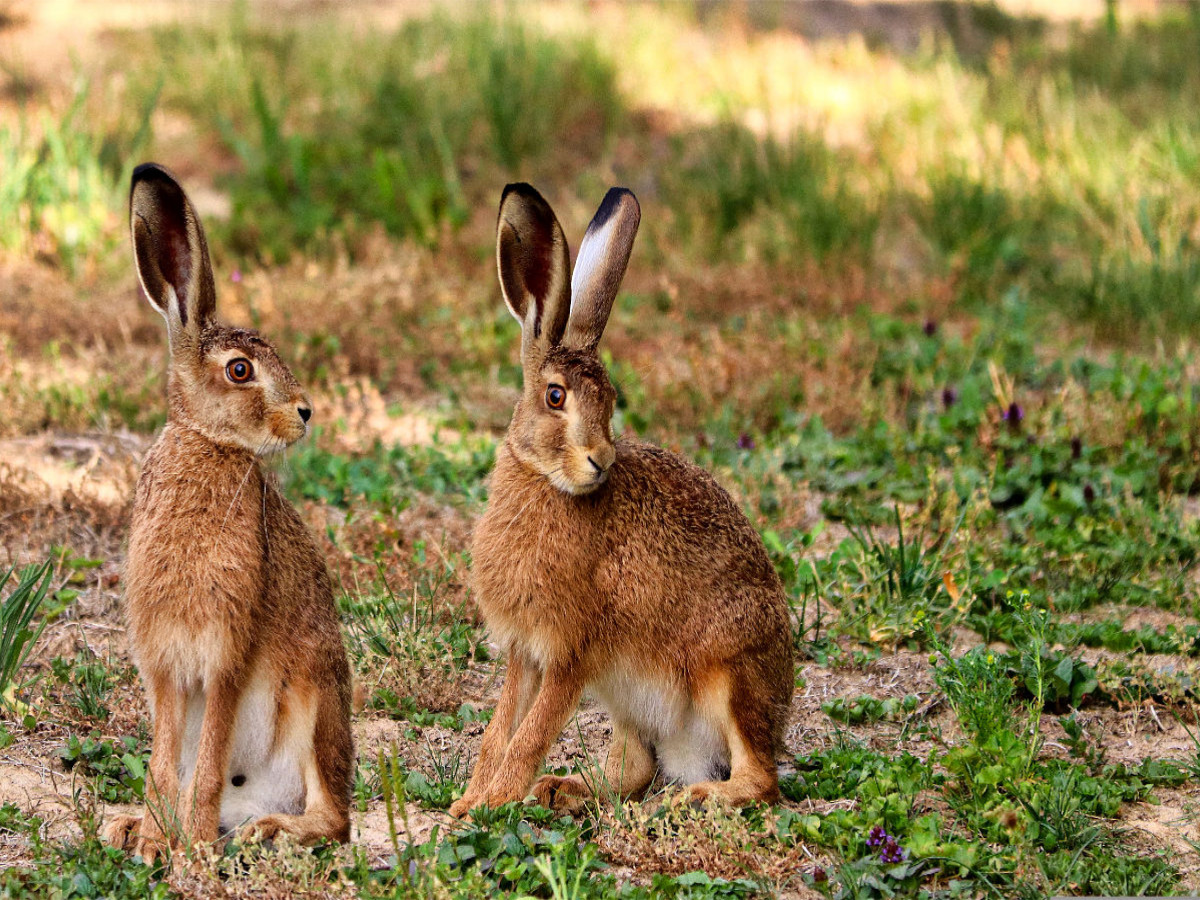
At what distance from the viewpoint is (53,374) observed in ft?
Result: 22.5

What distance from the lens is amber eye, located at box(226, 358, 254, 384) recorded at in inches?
137

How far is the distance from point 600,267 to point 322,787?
161cm

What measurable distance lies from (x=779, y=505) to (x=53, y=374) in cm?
355

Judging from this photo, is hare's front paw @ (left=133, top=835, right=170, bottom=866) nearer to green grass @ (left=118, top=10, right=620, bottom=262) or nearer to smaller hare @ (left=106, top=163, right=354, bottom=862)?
smaller hare @ (left=106, top=163, right=354, bottom=862)

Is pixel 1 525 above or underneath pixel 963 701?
underneath

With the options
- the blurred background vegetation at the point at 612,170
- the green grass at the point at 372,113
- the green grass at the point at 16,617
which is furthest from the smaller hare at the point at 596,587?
the green grass at the point at 372,113

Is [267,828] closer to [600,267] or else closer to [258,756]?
[258,756]

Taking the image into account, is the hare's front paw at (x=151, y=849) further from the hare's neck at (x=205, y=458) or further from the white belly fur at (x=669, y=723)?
the white belly fur at (x=669, y=723)

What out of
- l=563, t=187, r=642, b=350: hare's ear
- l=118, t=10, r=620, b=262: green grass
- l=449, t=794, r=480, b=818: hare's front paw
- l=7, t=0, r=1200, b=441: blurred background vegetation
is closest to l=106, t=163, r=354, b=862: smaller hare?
l=449, t=794, r=480, b=818: hare's front paw

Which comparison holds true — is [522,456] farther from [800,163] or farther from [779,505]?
[800,163]

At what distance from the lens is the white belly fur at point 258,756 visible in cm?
350

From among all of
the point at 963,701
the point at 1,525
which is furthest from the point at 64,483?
the point at 963,701

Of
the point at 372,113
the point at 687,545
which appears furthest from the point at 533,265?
the point at 372,113

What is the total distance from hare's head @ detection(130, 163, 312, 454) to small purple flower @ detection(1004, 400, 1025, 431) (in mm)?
3830
